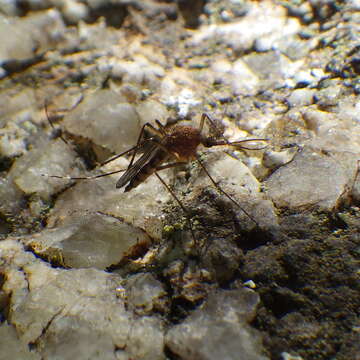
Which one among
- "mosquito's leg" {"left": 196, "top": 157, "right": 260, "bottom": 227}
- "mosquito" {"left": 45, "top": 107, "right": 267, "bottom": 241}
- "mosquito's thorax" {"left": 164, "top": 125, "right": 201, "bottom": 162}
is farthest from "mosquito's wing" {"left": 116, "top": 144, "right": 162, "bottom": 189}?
"mosquito's leg" {"left": 196, "top": 157, "right": 260, "bottom": 227}

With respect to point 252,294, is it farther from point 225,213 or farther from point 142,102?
point 142,102

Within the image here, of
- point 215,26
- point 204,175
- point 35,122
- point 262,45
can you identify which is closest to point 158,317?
point 204,175

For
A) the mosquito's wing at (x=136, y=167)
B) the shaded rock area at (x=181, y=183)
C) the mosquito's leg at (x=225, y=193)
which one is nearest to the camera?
the shaded rock area at (x=181, y=183)

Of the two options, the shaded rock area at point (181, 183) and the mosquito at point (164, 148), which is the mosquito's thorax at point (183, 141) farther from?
the shaded rock area at point (181, 183)

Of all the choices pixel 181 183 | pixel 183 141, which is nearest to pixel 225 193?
pixel 181 183

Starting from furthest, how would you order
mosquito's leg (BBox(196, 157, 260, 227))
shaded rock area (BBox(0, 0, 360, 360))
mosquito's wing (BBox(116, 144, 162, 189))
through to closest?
1. mosquito's wing (BBox(116, 144, 162, 189))
2. mosquito's leg (BBox(196, 157, 260, 227))
3. shaded rock area (BBox(0, 0, 360, 360))

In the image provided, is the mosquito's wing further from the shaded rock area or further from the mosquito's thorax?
the mosquito's thorax

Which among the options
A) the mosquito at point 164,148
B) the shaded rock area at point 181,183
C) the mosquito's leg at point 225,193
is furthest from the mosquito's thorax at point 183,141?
the mosquito's leg at point 225,193

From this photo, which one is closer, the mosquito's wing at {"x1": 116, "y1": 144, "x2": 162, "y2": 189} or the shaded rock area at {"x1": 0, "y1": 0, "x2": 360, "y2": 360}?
the shaded rock area at {"x1": 0, "y1": 0, "x2": 360, "y2": 360}
